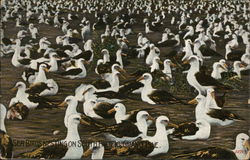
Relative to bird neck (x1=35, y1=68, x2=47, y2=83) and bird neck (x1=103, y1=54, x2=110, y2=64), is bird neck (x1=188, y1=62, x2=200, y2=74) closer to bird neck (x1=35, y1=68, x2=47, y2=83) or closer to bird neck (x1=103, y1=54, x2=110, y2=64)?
bird neck (x1=103, y1=54, x2=110, y2=64)

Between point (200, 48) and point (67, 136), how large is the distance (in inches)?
94.2

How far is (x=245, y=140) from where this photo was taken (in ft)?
17.3

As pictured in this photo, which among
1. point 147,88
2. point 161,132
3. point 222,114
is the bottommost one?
point 161,132

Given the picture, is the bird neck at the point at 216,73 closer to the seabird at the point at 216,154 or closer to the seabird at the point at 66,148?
the seabird at the point at 216,154

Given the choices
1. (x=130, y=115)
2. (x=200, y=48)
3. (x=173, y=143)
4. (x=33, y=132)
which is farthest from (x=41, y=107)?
(x=200, y=48)

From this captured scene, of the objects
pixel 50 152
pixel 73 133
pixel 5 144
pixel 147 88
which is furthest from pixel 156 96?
pixel 5 144

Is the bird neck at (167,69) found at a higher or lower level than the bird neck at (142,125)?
higher

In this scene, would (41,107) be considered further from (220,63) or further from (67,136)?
(220,63)

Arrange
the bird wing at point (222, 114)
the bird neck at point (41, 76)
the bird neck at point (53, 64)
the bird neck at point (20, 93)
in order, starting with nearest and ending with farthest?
1. the bird wing at point (222, 114)
2. the bird neck at point (20, 93)
3. the bird neck at point (41, 76)
4. the bird neck at point (53, 64)

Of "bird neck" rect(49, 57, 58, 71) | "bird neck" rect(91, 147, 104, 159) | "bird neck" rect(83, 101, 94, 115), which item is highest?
"bird neck" rect(49, 57, 58, 71)

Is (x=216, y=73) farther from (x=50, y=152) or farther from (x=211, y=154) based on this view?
(x=50, y=152)

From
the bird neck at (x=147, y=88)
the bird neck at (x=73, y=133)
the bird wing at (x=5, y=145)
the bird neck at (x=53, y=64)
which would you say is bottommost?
the bird wing at (x=5, y=145)

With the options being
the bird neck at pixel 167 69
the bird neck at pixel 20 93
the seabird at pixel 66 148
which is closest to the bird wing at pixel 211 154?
the seabird at pixel 66 148

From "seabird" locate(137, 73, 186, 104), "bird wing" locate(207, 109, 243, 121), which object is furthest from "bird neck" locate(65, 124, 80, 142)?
"bird wing" locate(207, 109, 243, 121)
